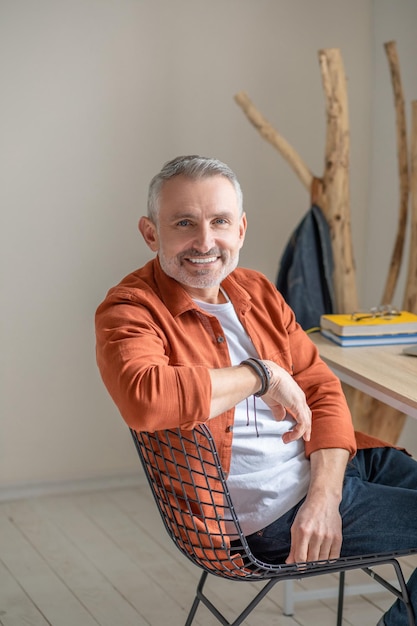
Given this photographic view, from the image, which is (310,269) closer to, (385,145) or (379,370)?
(379,370)

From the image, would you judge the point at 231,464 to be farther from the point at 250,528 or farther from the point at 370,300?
the point at 370,300

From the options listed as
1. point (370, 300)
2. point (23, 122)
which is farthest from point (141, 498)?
point (23, 122)

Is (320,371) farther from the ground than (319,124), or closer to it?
closer to it

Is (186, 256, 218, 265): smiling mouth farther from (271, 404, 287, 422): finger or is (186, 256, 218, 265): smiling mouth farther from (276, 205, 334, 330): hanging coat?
(276, 205, 334, 330): hanging coat

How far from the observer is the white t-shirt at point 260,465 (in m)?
2.00

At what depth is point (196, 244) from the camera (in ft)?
6.75

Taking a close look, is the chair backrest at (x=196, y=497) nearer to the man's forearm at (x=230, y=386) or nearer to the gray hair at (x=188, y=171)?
the man's forearm at (x=230, y=386)

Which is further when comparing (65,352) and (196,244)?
(65,352)

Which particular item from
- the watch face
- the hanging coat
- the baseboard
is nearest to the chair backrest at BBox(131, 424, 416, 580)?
the watch face

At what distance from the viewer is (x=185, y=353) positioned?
78.1 inches

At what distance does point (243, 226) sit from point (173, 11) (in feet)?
5.49

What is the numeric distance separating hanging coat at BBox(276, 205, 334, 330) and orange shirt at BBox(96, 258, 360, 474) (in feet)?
2.76

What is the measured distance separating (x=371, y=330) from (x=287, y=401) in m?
0.85

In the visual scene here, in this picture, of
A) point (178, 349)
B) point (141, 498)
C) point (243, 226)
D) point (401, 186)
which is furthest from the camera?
point (141, 498)
